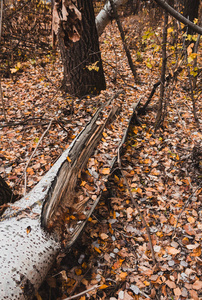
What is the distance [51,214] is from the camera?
220cm

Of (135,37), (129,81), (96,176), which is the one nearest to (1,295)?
(96,176)

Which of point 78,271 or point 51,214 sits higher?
point 51,214

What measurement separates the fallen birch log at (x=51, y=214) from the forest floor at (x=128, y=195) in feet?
1.18

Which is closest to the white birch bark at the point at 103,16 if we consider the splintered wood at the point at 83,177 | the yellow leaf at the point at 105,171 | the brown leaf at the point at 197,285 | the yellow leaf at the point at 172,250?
the splintered wood at the point at 83,177

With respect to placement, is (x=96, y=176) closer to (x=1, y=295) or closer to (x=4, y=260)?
(x=4, y=260)

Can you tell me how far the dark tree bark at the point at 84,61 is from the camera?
12.8 ft

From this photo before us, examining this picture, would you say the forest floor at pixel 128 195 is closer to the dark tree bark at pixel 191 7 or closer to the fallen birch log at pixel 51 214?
the fallen birch log at pixel 51 214

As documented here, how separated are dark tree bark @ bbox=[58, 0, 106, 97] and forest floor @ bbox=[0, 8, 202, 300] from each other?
27cm

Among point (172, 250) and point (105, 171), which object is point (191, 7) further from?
point (172, 250)

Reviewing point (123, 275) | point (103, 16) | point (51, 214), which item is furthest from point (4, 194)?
point (103, 16)

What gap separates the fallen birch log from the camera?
1.69 meters

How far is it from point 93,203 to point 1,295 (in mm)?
1366

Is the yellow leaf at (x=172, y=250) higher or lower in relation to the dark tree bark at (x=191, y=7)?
lower

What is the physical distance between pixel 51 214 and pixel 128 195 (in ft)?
4.60
